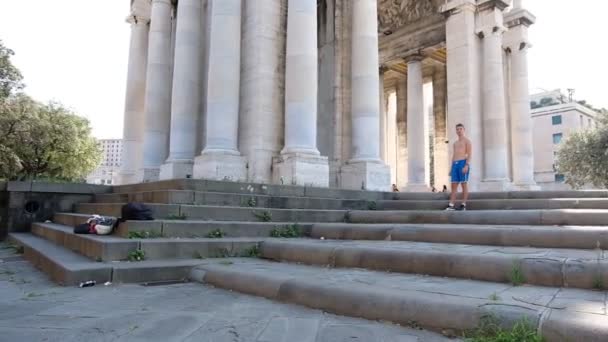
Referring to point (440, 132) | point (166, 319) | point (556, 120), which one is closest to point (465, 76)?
point (440, 132)

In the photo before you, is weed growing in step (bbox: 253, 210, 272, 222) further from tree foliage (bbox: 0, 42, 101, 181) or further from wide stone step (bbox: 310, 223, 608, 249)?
tree foliage (bbox: 0, 42, 101, 181)

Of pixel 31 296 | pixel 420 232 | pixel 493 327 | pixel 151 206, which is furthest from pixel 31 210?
pixel 493 327

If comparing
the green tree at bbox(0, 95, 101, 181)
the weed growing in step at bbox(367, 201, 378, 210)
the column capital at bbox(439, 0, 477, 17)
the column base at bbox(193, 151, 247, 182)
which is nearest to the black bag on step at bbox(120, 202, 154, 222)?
the column base at bbox(193, 151, 247, 182)

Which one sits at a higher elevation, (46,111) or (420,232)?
(46,111)

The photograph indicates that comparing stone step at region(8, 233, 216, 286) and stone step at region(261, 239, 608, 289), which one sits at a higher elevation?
stone step at region(261, 239, 608, 289)

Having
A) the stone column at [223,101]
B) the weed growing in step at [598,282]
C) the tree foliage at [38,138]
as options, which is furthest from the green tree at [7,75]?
the weed growing in step at [598,282]

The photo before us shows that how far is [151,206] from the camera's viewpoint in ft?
23.7

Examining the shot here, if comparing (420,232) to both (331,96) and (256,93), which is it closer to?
(256,93)

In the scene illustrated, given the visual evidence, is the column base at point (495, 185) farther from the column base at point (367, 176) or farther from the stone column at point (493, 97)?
the column base at point (367, 176)

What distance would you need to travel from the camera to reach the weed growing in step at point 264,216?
8318 mm

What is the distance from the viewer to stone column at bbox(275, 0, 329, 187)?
1154 cm

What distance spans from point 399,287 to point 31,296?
13.1ft

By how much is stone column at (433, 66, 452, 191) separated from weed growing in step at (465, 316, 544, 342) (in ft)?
67.8

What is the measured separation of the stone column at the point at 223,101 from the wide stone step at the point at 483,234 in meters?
4.46
